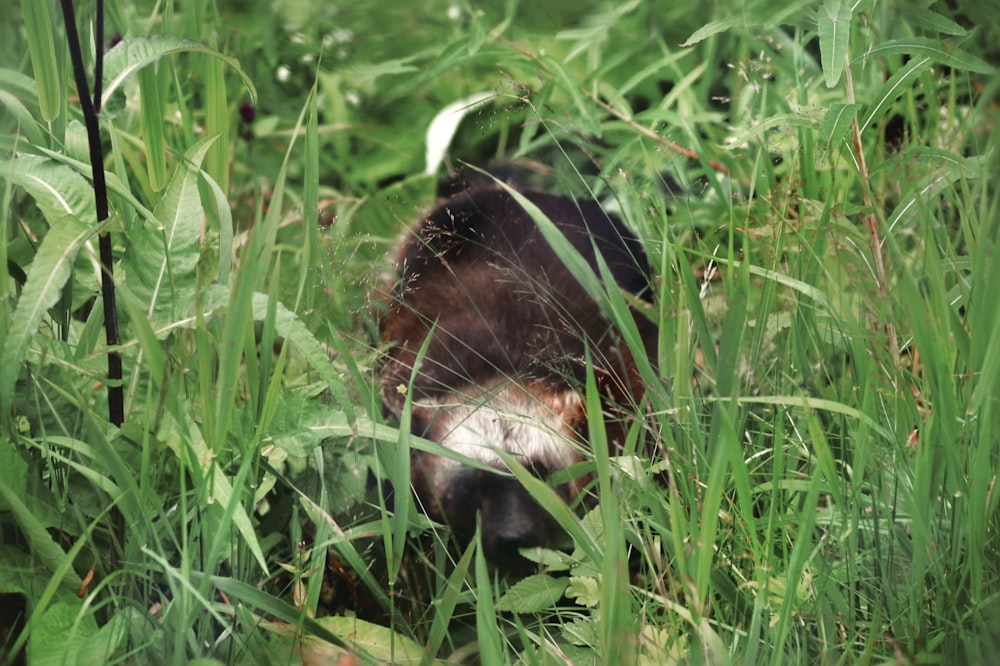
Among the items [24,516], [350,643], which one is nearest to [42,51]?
[24,516]

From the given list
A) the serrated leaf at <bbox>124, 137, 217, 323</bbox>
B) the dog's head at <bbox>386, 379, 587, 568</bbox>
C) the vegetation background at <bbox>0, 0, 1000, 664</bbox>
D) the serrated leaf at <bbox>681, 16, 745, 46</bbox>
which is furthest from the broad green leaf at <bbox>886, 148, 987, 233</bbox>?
the serrated leaf at <bbox>124, 137, 217, 323</bbox>

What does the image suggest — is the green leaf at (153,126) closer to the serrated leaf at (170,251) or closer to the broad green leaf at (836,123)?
the serrated leaf at (170,251)

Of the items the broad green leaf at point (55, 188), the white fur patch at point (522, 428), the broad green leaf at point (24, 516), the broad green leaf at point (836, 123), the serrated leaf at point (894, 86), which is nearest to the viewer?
the broad green leaf at point (24, 516)

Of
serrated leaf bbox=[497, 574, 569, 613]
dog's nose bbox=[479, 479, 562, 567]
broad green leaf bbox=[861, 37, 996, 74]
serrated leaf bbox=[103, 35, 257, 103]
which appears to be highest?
serrated leaf bbox=[103, 35, 257, 103]

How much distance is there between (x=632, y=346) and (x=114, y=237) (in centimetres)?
105

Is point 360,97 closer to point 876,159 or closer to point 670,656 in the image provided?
point 876,159

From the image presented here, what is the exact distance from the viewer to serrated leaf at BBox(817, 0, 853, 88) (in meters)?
1.72

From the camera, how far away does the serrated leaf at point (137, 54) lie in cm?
151

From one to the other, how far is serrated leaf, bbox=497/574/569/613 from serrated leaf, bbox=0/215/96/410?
31.6 inches

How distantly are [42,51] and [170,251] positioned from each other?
0.36 metres

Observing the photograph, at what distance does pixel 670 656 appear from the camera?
1.40 meters

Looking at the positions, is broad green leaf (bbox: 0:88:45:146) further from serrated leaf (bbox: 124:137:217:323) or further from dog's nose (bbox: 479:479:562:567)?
dog's nose (bbox: 479:479:562:567)

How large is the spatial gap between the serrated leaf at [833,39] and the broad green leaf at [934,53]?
62mm

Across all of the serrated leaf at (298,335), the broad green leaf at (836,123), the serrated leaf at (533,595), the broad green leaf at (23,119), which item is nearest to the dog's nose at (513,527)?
the serrated leaf at (533,595)
